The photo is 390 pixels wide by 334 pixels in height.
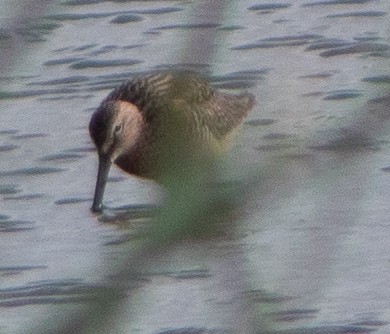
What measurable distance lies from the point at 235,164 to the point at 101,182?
540 centimetres

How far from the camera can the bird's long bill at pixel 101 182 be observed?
7.00m

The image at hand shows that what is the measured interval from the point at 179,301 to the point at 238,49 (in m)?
2.05

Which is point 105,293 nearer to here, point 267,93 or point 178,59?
point 178,59

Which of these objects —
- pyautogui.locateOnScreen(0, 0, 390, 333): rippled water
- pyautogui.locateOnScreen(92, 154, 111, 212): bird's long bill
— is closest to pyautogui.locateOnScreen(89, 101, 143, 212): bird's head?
pyautogui.locateOnScreen(92, 154, 111, 212): bird's long bill

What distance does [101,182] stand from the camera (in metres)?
7.20

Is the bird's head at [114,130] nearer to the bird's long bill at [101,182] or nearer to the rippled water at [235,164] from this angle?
the bird's long bill at [101,182]

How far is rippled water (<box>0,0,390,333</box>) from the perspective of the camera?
176cm

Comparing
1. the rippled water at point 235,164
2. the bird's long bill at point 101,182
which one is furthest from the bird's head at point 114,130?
the rippled water at point 235,164

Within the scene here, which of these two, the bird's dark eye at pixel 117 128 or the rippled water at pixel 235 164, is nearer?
the rippled water at pixel 235 164

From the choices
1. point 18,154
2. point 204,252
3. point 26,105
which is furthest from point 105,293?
point 26,105

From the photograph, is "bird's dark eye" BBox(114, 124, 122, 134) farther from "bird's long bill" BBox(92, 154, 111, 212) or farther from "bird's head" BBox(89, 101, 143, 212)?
"bird's long bill" BBox(92, 154, 111, 212)

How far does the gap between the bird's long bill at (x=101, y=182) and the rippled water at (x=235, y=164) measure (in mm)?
93

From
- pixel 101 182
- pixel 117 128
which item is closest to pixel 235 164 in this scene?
pixel 101 182

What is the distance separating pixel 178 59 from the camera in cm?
171
